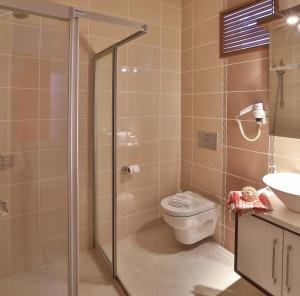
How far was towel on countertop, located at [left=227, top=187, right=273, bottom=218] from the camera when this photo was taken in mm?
1408

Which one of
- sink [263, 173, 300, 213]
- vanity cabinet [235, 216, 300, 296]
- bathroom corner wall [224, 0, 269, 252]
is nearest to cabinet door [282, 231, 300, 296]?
vanity cabinet [235, 216, 300, 296]

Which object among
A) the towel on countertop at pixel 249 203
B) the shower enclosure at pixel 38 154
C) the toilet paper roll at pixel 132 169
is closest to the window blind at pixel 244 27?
the shower enclosure at pixel 38 154

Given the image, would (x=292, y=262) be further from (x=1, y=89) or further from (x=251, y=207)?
(x=1, y=89)

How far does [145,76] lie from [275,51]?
3.79ft

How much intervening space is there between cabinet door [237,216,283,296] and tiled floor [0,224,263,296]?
420mm

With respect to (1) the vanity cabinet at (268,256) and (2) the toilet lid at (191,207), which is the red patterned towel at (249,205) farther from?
(2) the toilet lid at (191,207)

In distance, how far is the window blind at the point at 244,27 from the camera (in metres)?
1.84

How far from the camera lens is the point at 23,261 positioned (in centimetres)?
180

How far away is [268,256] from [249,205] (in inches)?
11.3

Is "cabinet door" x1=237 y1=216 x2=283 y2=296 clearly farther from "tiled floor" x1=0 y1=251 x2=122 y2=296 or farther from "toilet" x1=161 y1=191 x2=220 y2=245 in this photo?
"tiled floor" x1=0 y1=251 x2=122 y2=296

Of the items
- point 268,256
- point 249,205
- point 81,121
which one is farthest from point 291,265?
point 81,121

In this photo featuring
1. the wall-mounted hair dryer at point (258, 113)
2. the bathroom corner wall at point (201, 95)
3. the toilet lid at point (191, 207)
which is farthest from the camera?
the bathroom corner wall at point (201, 95)

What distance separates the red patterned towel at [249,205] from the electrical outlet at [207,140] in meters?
0.84

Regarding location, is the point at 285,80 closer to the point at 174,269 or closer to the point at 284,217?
the point at 284,217
